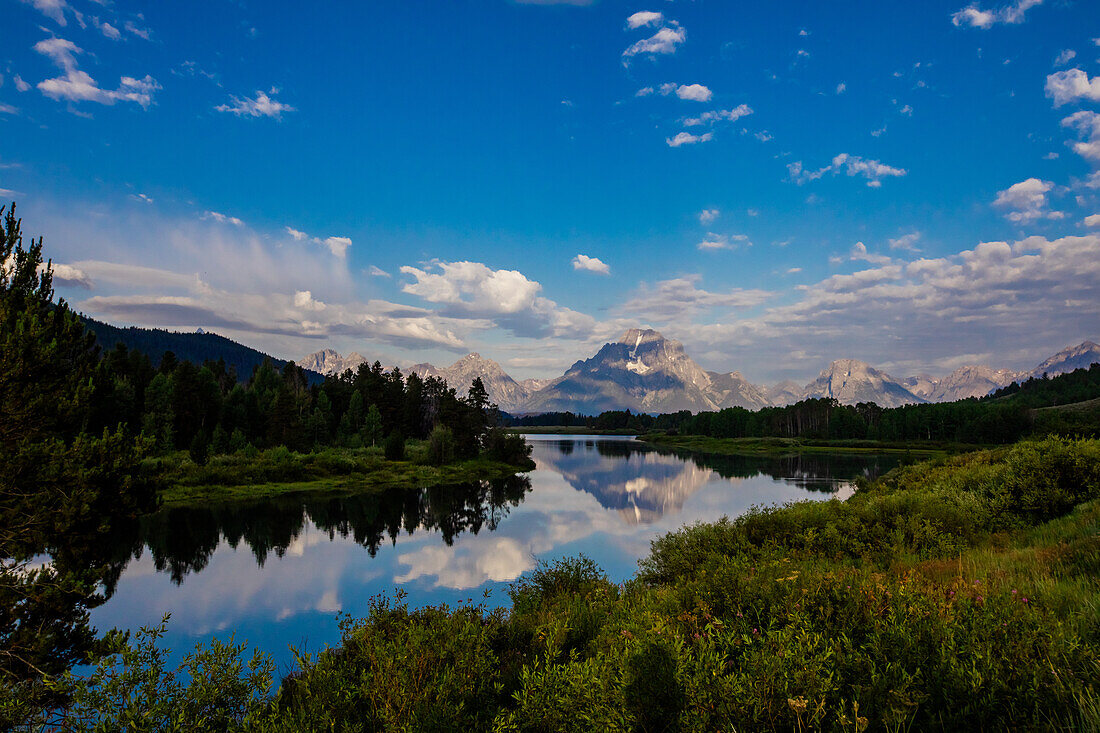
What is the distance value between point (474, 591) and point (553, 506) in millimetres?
27082

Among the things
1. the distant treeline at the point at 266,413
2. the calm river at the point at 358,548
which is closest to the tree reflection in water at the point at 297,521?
the calm river at the point at 358,548

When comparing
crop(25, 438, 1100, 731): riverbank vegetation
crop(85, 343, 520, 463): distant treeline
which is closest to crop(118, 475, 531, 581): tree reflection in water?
crop(85, 343, 520, 463): distant treeline

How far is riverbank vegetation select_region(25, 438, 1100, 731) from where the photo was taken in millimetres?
4656

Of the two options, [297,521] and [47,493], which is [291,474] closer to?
[297,521]

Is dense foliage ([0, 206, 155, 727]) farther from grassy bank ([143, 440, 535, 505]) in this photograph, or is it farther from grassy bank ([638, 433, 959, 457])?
grassy bank ([638, 433, 959, 457])

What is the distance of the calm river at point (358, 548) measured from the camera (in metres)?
21.7

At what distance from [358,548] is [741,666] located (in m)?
32.5

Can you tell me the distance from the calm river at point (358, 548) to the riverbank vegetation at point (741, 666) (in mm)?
11622

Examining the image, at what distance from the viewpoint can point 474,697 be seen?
766 cm

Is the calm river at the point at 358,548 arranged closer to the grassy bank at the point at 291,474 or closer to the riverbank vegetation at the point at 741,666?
the grassy bank at the point at 291,474

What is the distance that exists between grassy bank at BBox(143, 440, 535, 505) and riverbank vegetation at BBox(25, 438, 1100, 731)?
48499 millimetres

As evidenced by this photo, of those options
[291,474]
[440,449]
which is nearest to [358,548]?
[291,474]

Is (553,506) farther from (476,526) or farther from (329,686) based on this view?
(329,686)

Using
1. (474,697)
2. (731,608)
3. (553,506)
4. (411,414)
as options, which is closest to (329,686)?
(474,697)
